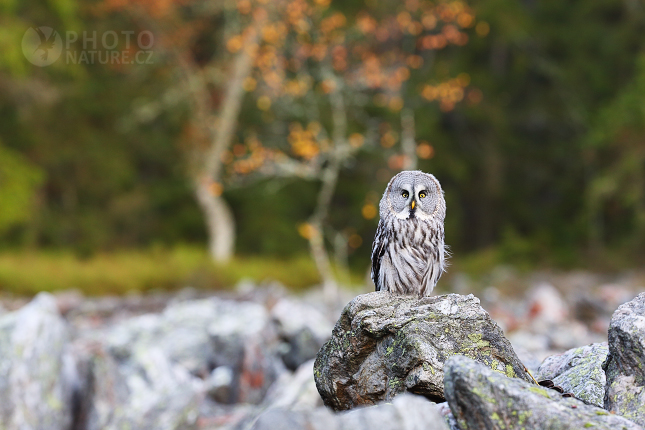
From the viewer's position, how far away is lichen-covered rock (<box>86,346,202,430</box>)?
14.6ft

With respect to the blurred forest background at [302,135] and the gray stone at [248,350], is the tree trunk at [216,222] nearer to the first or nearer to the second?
the blurred forest background at [302,135]

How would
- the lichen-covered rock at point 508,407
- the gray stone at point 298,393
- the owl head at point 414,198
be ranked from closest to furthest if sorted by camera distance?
the lichen-covered rock at point 508,407 → the owl head at point 414,198 → the gray stone at point 298,393

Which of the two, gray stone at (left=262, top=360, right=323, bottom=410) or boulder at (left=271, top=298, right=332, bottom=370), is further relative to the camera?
boulder at (left=271, top=298, right=332, bottom=370)

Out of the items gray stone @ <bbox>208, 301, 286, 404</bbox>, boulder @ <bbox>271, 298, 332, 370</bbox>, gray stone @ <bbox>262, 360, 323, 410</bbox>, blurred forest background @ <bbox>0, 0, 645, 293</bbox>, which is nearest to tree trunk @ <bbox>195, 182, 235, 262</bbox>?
blurred forest background @ <bbox>0, 0, 645, 293</bbox>

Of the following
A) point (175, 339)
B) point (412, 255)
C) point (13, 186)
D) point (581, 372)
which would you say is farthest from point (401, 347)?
point (13, 186)

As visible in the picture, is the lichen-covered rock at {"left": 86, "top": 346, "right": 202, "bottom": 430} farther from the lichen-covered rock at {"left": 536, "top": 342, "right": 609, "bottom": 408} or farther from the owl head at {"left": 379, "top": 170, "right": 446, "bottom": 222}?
the lichen-covered rock at {"left": 536, "top": 342, "right": 609, "bottom": 408}

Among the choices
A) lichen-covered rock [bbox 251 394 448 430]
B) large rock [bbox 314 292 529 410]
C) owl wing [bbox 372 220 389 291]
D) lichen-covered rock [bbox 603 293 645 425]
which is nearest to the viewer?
lichen-covered rock [bbox 251 394 448 430]

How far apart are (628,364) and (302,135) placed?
1128cm

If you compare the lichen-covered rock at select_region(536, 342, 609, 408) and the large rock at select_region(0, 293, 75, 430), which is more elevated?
the lichen-covered rock at select_region(536, 342, 609, 408)

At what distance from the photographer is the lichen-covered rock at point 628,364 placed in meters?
2.48

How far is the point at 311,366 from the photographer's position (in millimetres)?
4633

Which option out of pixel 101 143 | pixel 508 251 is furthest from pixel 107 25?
pixel 508 251

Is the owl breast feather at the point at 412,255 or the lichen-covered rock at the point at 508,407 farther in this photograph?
the owl breast feather at the point at 412,255

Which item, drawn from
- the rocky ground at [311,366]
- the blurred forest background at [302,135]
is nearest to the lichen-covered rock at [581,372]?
the rocky ground at [311,366]
